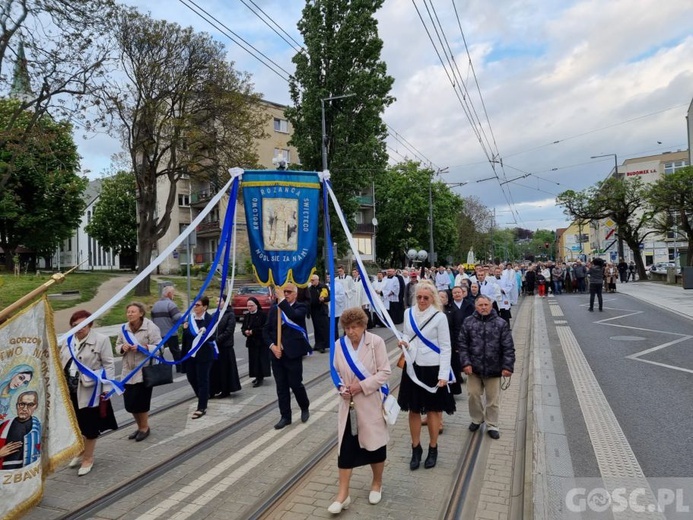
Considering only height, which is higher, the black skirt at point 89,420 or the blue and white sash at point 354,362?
the blue and white sash at point 354,362

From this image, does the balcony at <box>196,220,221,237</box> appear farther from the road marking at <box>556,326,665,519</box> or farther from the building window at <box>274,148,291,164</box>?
the road marking at <box>556,326,665,519</box>

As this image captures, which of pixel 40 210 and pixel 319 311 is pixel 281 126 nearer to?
pixel 40 210

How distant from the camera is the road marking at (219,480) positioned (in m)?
4.29

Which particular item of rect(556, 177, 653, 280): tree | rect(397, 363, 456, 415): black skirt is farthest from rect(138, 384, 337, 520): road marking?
rect(556, 177, 653, 280): tree

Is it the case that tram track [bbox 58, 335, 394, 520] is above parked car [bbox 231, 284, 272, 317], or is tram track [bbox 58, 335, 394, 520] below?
below

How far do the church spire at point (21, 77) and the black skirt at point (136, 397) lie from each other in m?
13.2

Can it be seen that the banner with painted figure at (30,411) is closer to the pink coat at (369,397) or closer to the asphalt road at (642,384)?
the pink coat at (369,397)

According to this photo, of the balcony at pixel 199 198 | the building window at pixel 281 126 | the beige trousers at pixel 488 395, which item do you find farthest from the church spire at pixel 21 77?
the balcony at pixel 199 198

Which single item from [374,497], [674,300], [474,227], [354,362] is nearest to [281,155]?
[354,362]

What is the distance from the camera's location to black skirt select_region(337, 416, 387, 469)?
4148mm

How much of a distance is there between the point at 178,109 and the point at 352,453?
22.7 meters

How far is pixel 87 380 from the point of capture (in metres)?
5.02

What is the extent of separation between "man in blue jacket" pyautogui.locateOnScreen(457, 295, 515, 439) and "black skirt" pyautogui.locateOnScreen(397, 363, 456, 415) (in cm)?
85

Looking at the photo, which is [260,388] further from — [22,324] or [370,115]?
[370,115]
